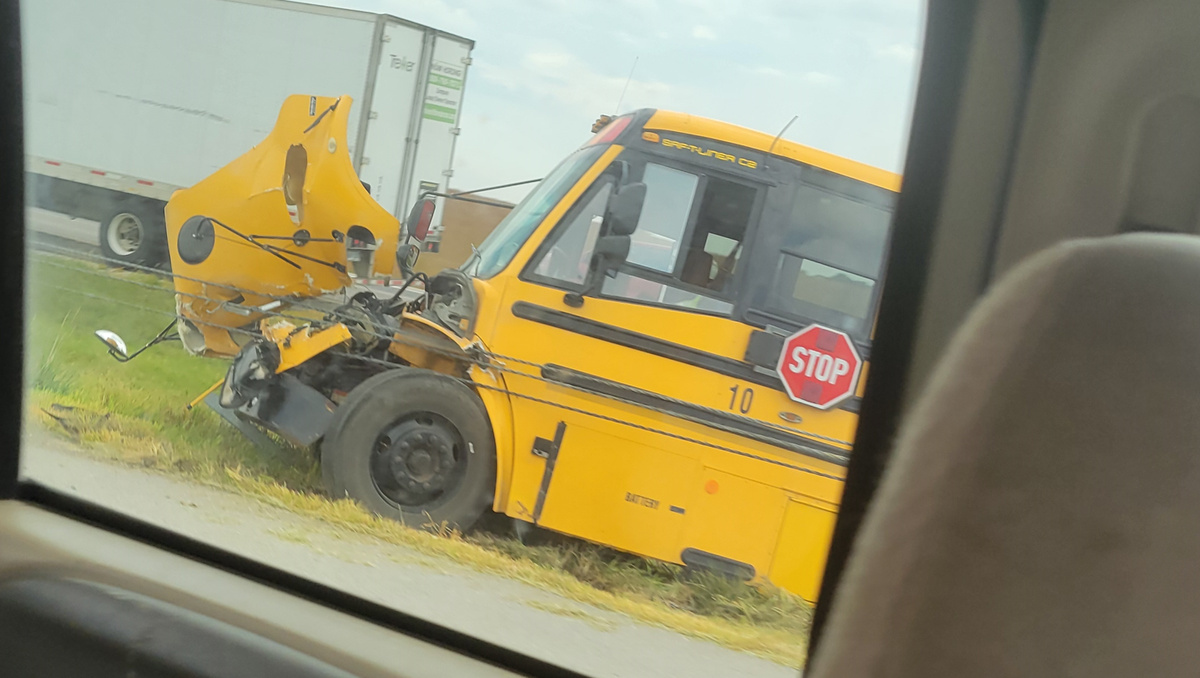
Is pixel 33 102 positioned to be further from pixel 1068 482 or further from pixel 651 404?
pixel 1068 482

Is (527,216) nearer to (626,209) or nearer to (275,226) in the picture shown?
(626,209)

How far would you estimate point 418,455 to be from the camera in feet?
7.89

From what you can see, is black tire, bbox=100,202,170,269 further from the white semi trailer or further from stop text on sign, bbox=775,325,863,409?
stop text on sign, bbox=775,325,863,409

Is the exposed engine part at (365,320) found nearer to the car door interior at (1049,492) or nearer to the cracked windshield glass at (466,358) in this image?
the cracked windshield glass at (466,358)

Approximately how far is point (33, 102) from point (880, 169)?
6.56 feet

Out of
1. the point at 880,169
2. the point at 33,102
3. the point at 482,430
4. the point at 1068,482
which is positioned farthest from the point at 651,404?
the point at 33,102

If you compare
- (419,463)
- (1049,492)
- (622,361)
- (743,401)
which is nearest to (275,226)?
(419,463)

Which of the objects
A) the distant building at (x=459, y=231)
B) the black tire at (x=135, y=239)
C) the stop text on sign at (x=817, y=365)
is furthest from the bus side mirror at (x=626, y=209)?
the black tire at (x=135, y=239)

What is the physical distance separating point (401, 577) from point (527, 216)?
1.15m

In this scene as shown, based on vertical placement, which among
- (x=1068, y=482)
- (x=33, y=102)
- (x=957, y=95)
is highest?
(x=957, y=95)

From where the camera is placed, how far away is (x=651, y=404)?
232 cm

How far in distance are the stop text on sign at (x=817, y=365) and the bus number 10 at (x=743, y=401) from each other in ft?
0.33

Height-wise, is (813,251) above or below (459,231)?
above

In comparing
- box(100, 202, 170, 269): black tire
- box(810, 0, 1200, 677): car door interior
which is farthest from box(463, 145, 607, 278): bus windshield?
box(810, 0, 1200, 677): car door interior
